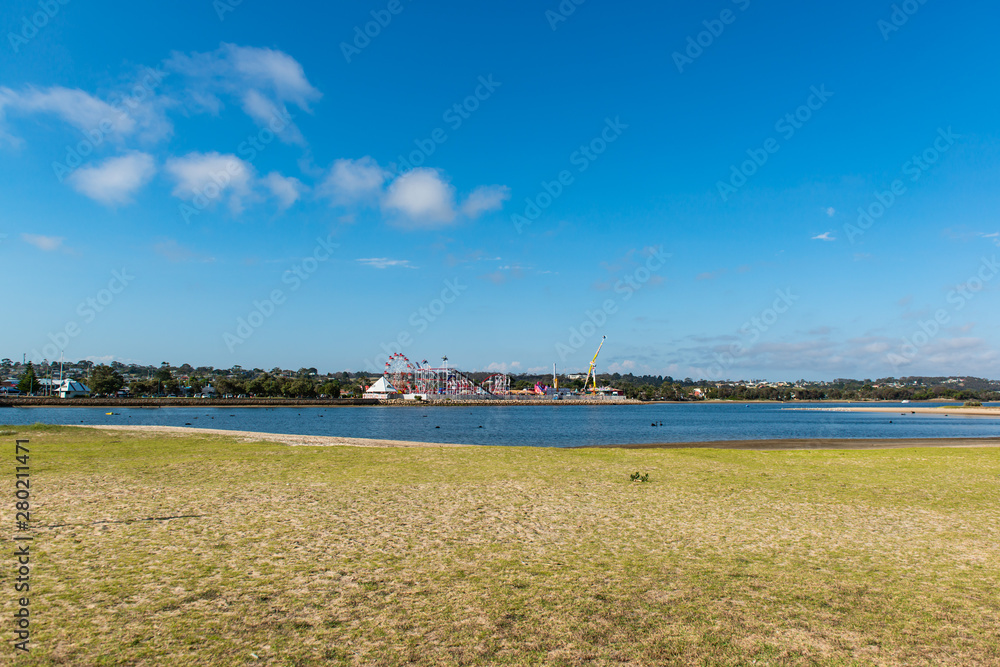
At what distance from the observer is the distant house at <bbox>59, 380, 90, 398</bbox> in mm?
158000

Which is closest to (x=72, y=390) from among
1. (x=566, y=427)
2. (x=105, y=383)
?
(x=105, y=383)

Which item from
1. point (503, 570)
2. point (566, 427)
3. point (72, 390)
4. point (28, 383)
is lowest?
point (566, 427)

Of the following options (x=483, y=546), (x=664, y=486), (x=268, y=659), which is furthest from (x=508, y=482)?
(x=268, y=659)

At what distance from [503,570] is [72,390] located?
194 m

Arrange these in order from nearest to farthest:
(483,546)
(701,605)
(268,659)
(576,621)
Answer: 1. (268,659)
2. (576,621)
3. (701,605)
4. (483,546)

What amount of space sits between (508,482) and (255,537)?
6982 millimetres

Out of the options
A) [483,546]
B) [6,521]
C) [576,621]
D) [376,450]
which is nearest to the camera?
[576,621]

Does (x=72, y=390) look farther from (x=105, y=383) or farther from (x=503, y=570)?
(x=503, y=570)

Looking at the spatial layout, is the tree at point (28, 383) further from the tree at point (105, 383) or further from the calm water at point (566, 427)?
the calm water at point (566, 427)

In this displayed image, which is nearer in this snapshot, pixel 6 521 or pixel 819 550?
pixel 819 550

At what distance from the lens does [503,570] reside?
24.4 feet

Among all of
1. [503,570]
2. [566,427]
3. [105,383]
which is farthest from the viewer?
[105,383]

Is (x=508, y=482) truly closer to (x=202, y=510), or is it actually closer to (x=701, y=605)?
(x=202, y=510)

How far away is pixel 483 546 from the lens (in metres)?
8.64
